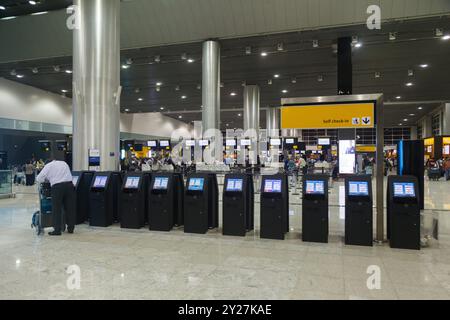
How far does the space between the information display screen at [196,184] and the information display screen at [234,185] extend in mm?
485

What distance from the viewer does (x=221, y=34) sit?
11266 millimetres

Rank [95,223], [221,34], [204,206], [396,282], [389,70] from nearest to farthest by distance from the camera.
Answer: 1. [396,282]
2. [204,206]
3. [95,223]
4. [221,34]
5. [389,70]

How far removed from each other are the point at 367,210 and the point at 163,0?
882 cm

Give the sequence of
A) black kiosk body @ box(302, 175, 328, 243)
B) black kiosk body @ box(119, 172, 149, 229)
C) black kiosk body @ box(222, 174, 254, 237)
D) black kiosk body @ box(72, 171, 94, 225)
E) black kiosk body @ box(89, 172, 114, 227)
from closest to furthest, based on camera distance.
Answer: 1. black kiosk body @ box(302, 175, 328, 243)
2. black kiosk body @ box(222, 174, 254, 237)
3. black kiosk body @ box(119, 172, 149, 229)
4. black kiosk body @ box(89, 172, 114, 227)
5. black kiosk body @ box(72, 171, 94, 225)

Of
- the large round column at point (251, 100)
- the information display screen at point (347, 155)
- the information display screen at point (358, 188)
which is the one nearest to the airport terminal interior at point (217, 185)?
the information display screen at point (358, 188)

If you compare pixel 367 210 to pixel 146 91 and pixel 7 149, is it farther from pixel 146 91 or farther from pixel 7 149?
pixel 7 149

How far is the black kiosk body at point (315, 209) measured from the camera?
17.5 feet

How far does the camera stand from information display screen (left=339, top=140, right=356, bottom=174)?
62.1 ft

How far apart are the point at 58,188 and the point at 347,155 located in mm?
16485

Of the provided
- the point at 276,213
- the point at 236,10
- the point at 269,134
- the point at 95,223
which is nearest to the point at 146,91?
the point at 269,134

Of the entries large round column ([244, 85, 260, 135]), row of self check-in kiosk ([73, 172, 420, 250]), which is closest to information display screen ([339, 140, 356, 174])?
large round column ([244, 85, 260, 135])

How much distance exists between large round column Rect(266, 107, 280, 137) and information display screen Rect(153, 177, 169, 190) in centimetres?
2198

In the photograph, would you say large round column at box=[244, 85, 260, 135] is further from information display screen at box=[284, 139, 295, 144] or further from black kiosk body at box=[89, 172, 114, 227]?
black kiosk body at box=[89, 172, 114, 227]

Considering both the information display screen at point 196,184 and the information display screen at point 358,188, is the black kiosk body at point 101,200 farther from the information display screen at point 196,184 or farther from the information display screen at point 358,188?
the information display screen at point 358,188
